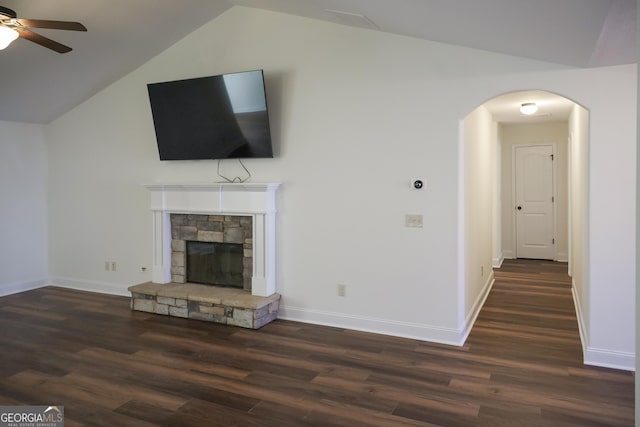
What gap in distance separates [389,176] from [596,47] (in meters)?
1.87

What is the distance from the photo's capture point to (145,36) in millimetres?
4926

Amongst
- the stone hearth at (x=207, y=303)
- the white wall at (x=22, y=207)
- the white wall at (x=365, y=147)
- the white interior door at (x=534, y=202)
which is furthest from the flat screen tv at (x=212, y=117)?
the white interior door at (x=534, y=202)

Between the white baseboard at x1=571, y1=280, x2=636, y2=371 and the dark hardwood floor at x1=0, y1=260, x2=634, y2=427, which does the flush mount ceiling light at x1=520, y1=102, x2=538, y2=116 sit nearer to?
the dark hardwood floor at x1=0, y1=260, x2=634, y2=427

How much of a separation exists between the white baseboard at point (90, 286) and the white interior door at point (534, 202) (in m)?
6.79

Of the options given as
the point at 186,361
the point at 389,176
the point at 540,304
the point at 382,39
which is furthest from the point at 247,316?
the point at 540,304

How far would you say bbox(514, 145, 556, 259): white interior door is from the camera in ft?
27.8

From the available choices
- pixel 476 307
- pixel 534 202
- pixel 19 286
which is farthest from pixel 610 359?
pixel 19 286

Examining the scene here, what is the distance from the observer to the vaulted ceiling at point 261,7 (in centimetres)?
267

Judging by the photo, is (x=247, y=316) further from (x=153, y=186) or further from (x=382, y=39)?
(x=382, y=39)

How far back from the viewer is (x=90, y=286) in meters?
6.10

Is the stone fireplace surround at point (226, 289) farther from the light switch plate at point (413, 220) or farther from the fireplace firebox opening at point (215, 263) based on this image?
the light switch plate at point (413, 220)

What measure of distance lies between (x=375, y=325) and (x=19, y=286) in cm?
470

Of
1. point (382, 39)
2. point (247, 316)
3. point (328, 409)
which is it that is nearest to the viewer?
point (328, 409)

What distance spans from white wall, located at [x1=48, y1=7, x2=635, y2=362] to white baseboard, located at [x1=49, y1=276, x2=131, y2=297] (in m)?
1.56
